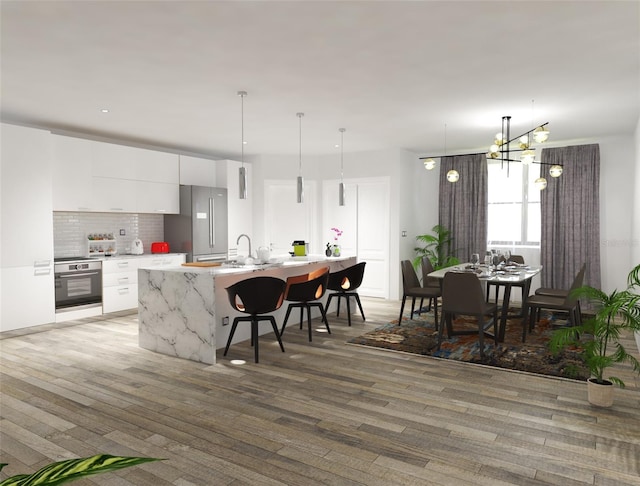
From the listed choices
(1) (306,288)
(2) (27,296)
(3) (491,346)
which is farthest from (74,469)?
(2) (27,296)


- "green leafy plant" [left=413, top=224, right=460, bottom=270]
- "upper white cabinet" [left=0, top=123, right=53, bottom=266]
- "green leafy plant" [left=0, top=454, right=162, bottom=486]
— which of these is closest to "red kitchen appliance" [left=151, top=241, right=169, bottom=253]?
"upper white cabinet" [left=0, top=123, right=53, bottom=266]

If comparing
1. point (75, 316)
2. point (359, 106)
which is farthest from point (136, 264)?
point (359, 106)

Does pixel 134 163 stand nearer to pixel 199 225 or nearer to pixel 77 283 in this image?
pixel 199 225

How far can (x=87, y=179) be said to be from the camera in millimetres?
6715

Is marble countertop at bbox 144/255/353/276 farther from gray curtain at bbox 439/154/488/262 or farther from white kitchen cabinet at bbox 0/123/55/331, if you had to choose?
gray curtain at bbox 439/154/488/262

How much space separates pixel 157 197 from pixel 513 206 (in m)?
6.01

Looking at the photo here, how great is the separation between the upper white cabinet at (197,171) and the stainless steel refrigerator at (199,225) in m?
0.25

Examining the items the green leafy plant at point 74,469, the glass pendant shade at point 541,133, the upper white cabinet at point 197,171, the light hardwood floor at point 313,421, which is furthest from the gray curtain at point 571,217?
the green leafy plant at point 74,469

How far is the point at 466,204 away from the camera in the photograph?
8516 mm

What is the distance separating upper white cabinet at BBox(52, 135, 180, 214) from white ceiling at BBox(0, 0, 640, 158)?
367 millimetres

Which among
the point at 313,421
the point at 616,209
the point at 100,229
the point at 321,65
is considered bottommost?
the point at 313,421

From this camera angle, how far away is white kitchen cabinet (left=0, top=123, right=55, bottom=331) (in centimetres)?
572

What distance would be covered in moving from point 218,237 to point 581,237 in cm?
600

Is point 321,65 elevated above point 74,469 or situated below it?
above
